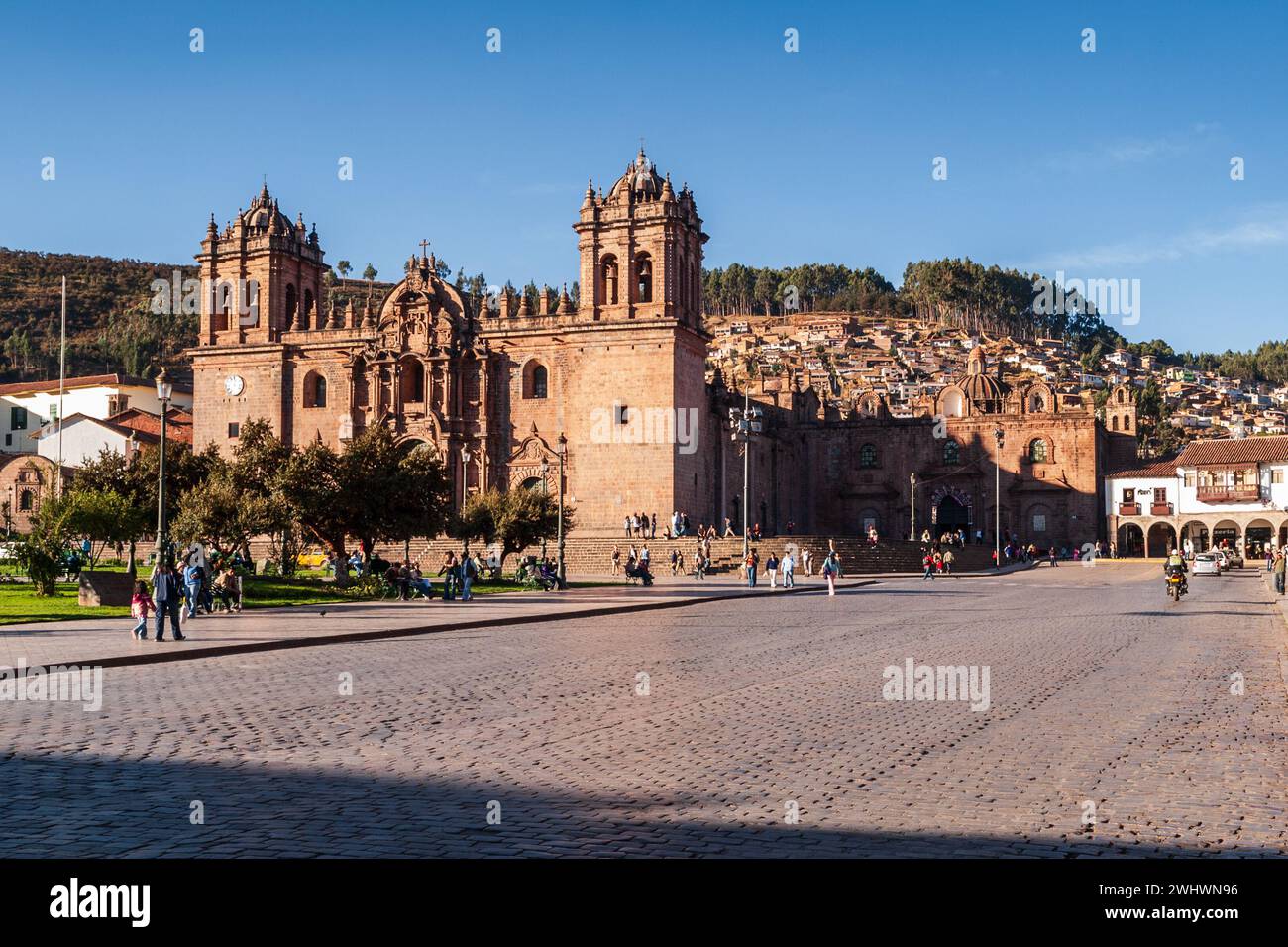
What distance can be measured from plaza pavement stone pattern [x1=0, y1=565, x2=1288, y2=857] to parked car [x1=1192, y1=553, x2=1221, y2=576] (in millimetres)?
41352

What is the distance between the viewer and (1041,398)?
74.2 m

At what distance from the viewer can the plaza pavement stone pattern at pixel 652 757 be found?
260 inches

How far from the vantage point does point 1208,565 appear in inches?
2199

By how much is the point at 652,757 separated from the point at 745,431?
34272 mm

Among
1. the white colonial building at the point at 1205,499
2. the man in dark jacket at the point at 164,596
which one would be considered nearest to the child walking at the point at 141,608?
the man in dark jacket at the point at 164,596

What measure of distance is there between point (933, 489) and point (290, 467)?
162 ft

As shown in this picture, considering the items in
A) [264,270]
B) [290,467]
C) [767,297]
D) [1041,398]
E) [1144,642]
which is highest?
[767,297]

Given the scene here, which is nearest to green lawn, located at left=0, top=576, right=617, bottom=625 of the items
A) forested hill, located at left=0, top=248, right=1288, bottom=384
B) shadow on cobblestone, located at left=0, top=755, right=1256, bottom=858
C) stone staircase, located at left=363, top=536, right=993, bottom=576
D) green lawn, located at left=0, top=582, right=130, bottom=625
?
green lawn, located at left=0, top=582, right=130, bottom=625

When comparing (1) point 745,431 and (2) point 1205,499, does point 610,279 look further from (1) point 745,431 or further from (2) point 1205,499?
(2) point 1205,499

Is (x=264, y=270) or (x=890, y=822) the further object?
(x=264, y=270)

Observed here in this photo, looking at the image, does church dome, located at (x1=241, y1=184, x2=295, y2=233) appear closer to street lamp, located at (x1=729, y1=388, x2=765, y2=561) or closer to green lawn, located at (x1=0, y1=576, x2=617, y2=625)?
street lamp, located at (x1=729, y1=388, x2=765, y2=561)
